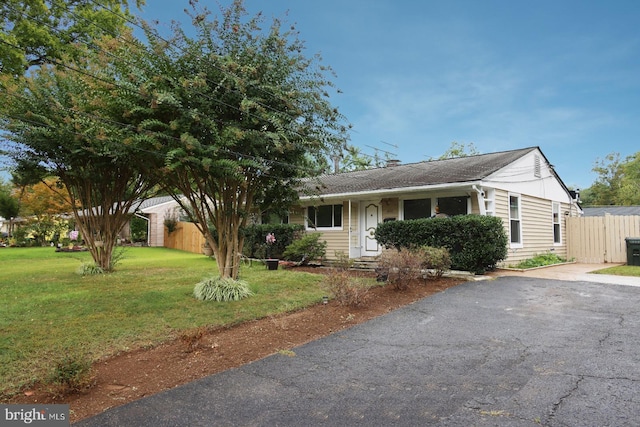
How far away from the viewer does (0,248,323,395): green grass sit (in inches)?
175

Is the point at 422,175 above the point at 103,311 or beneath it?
above

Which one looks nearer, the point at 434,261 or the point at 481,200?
the point at 434,261

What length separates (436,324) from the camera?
5.74 metres

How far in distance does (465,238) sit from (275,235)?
25.6ft

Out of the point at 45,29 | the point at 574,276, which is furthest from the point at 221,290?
the point at 45,29

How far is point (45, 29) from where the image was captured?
15.6 m

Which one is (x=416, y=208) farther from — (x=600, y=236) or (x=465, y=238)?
(x=600, y=236)

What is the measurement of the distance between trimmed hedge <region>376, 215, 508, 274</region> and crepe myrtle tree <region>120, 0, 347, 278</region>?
423cm

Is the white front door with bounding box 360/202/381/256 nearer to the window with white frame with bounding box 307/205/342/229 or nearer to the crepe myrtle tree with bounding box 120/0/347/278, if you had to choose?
the window with white frame with bounding box 307/205/342/229

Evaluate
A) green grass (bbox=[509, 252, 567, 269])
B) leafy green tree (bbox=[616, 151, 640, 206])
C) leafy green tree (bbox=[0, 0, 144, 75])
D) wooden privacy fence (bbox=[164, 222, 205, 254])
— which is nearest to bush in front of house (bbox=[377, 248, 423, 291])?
green grass (bbox=[509, 252, 567, 269])

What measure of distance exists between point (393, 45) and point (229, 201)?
11.0m

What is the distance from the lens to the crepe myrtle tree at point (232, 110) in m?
6.55

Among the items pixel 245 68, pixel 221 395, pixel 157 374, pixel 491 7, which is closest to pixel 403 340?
pixel 221 395

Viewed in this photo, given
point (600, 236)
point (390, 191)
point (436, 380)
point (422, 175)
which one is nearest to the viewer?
point (436, 380)
